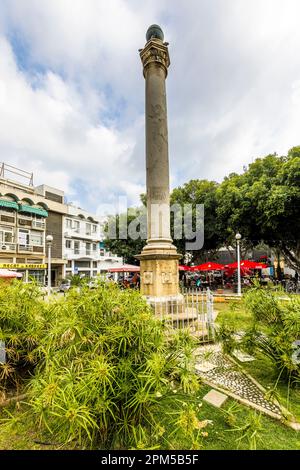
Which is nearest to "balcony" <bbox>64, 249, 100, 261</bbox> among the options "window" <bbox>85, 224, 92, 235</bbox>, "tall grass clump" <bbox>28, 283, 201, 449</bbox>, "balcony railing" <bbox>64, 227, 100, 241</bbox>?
"balcony railing" <bbox>64, 227, 100, 241</bbox>

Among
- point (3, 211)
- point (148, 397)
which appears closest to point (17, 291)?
point (148, 397)

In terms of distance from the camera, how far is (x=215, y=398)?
3408 mm

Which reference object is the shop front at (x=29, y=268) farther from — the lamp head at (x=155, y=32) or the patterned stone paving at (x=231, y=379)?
the patterned stone paving at (x=231, y=379)

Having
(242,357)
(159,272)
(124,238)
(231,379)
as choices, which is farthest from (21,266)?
(231,379)

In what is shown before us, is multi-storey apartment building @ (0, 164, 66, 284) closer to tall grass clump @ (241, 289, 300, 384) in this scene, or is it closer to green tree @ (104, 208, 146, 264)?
green tree @ (104, 208, 146, 264)

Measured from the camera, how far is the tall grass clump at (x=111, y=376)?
2.00 meters

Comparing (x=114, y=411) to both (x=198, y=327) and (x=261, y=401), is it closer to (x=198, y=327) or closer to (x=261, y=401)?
(x=261, y=401)

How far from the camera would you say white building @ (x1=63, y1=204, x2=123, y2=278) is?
34.3 metres

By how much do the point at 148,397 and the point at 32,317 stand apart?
2.43 m

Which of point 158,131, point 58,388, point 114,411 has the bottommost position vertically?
point 114,411

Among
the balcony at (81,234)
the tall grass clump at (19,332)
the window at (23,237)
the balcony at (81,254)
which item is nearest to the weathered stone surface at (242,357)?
the tall grass clump at (19,332)

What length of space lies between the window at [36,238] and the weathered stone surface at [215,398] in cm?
2841

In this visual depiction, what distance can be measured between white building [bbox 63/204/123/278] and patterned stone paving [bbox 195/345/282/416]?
28.2 m

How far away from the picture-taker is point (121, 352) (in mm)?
2383
